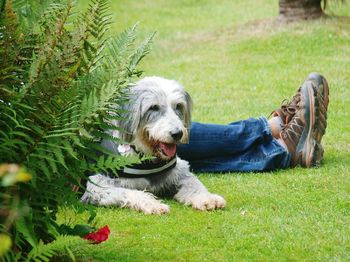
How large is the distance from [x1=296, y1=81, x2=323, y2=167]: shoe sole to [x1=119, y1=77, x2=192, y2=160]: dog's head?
1298 mm

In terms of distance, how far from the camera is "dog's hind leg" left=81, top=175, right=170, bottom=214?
5539 millimetres

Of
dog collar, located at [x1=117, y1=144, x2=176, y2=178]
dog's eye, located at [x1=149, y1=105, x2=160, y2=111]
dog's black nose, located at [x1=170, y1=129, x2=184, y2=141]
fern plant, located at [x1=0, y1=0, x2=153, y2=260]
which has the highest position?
fern plant, located at [x1=0, y1=0, x2=153, y2=260]

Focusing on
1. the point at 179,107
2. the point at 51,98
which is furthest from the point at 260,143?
the point at 51,98

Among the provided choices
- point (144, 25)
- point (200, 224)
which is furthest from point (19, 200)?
point (144, 25)

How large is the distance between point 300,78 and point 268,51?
82.0 inches

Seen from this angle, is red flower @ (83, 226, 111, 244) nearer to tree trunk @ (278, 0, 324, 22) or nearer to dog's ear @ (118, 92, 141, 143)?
dog's ear @ (118, 92, 141, 143)

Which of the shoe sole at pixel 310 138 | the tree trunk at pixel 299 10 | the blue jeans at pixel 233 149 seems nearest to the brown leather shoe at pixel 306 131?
the shoe sole at pixel 310 138

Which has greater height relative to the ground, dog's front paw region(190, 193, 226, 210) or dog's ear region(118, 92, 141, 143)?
dog's ear region(118, 92, 141, 143)

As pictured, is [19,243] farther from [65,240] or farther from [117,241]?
[117,241]

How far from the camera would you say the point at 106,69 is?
3.82 meters

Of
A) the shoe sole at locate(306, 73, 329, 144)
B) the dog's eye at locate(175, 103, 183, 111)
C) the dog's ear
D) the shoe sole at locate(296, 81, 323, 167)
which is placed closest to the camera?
the dog's ear

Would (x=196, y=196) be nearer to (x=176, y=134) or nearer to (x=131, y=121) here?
(x=176, y=134)

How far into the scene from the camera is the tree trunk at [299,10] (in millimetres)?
14125

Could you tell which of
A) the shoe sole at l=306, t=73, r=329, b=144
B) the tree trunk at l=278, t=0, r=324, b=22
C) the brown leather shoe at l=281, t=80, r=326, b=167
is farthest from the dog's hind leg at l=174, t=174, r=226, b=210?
the tree trunk at l=278, t=0, r=324, b=22
